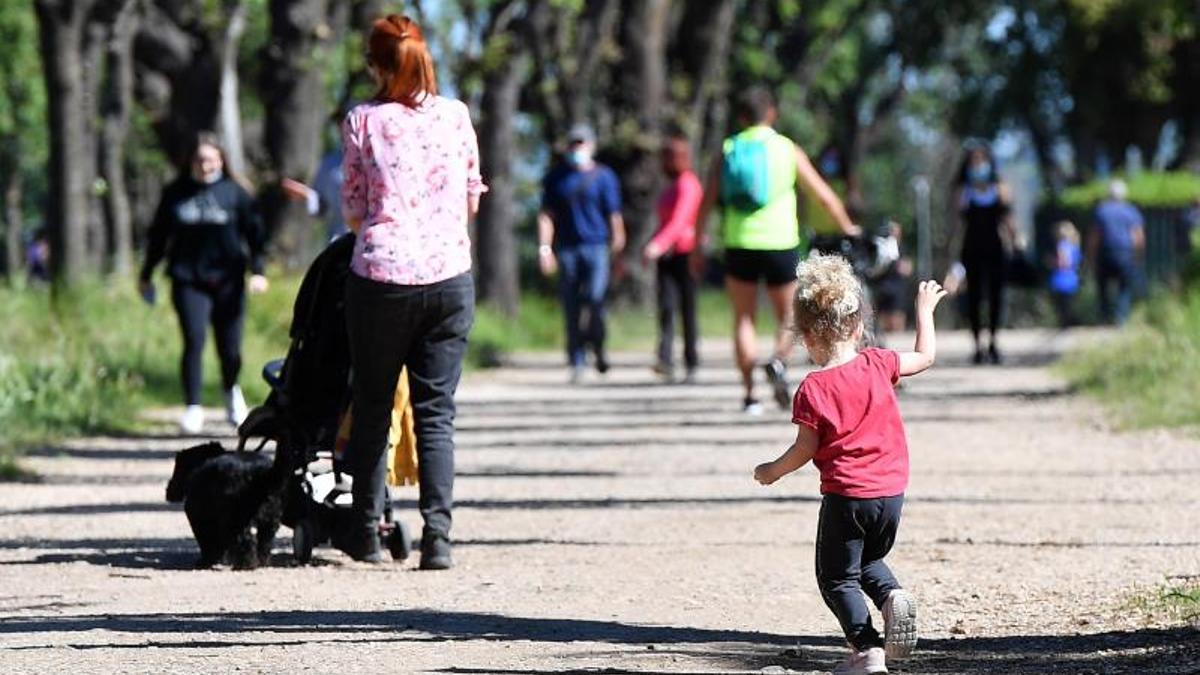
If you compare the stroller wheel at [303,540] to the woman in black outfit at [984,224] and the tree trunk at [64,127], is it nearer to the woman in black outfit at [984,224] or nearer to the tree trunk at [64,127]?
the tree trunk at [64,127]

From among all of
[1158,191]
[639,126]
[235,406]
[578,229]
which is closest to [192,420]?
[235,406]

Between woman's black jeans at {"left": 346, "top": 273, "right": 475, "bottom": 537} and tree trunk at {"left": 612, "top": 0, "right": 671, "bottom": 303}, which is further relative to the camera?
tree trunk at {"left": 612, "top": 0, "right": 671, "bottom": 303}

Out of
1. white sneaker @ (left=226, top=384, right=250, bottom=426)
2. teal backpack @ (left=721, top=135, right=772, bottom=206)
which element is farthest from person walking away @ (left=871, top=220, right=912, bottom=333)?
white sneaker @ (left=226, top=384, right=250, bottom=426)

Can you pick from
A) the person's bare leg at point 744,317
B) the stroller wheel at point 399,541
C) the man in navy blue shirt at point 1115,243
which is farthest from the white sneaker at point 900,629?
the man in navy blue shirt at point 1115,243

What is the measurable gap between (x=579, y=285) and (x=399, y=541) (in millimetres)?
11340

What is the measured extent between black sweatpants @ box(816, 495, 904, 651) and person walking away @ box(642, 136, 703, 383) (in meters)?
13.4

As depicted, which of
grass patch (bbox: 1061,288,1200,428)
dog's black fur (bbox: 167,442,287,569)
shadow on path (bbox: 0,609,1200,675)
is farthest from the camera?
grass patch (bbox: 1061,288,1200,428)

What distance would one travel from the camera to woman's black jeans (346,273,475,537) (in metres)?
9.34

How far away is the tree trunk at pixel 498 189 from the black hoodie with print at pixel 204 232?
14.7 metres

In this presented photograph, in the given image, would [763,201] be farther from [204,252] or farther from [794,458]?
[794,458]

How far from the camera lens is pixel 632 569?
30.6 ft

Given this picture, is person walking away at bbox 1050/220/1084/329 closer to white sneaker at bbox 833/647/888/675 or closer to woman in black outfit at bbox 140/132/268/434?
woman in black outfit at bbox 140/132/268/434

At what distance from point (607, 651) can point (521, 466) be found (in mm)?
6290

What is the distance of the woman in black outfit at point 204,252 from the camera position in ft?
50.1
